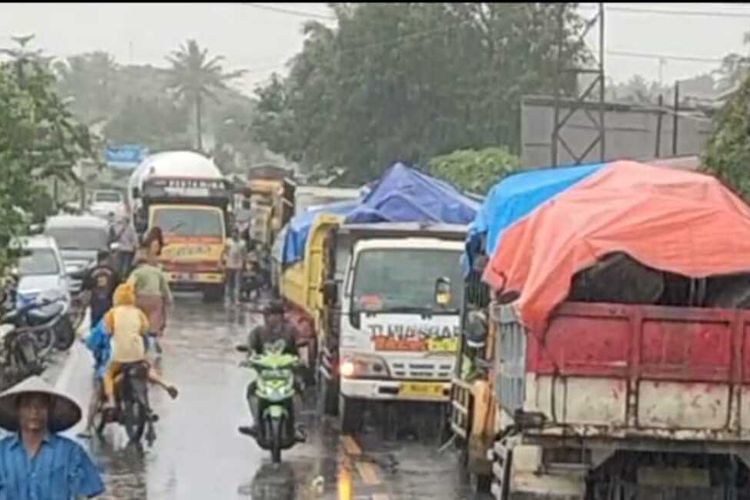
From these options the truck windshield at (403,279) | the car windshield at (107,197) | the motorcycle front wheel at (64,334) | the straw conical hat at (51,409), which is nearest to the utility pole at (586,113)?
the motorcycle front wheel at (64,334)

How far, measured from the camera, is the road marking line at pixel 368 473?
1545 centimetres

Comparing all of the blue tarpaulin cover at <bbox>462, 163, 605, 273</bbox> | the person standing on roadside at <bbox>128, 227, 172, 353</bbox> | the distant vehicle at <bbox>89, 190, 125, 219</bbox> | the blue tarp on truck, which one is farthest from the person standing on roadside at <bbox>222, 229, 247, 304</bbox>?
the distant vehicle at <bbox>89, 190, 125, 219</bbox>

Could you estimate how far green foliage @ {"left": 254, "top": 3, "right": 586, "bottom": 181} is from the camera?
57406 mm

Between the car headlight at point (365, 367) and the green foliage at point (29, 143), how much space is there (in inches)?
169

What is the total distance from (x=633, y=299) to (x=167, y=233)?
28541 millimetres

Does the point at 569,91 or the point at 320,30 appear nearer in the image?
the point at 569,91

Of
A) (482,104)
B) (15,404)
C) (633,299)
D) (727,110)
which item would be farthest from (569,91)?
(15,404)

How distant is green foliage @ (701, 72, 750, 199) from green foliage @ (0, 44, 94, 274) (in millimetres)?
7564

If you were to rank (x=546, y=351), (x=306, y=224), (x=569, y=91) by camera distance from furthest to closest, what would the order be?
(x=569, y=91) → (x=306, y=224) → (x=546, y=351)

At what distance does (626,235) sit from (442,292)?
676 centimetres

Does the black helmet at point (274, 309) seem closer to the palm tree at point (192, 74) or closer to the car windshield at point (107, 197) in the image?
the car windshield at point (107, 197)

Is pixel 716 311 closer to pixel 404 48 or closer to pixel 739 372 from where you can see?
pixel 739 372

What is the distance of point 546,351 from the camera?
1140 centimetres

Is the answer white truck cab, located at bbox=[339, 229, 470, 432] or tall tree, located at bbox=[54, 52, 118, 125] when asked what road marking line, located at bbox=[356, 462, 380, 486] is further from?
tall tree, located at bbox=[54, 52, 118, 125]
